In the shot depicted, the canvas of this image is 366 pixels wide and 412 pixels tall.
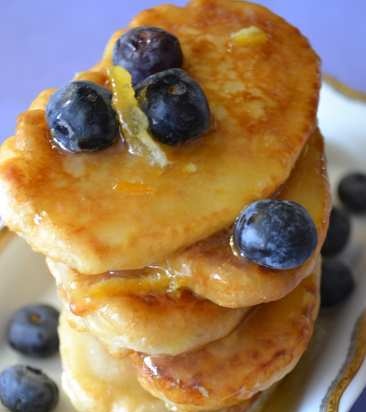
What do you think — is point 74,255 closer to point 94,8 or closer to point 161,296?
point 161,296

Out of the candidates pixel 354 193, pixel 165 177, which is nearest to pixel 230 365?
pixel 165 177

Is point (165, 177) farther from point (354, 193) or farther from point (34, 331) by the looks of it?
point (354, 193)

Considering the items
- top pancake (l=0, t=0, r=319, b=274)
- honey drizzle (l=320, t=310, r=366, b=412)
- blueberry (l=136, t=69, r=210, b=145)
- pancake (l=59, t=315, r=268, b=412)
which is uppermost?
blueberry (l=136, t=69, r=210, b=145)

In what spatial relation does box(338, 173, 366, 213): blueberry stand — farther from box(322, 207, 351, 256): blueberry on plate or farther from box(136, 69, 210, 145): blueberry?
box(136, 69, 210, 145): blueberry

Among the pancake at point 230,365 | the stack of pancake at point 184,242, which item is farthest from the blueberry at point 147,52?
the pancake at point 230,365

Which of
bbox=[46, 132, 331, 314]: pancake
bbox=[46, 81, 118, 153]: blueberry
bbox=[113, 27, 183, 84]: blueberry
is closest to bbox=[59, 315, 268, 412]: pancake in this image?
bbox=[46, 132, 331, 314]: pancake

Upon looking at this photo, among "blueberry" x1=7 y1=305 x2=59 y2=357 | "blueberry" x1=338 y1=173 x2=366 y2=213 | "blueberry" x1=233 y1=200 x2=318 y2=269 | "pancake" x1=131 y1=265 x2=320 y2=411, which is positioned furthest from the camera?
"blueberry" x1=338 y1=173 x2=366 y2=213

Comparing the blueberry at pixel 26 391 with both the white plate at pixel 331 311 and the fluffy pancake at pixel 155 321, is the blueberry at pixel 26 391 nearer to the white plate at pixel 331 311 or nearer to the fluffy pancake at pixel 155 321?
the white plate at pixel 331 311
